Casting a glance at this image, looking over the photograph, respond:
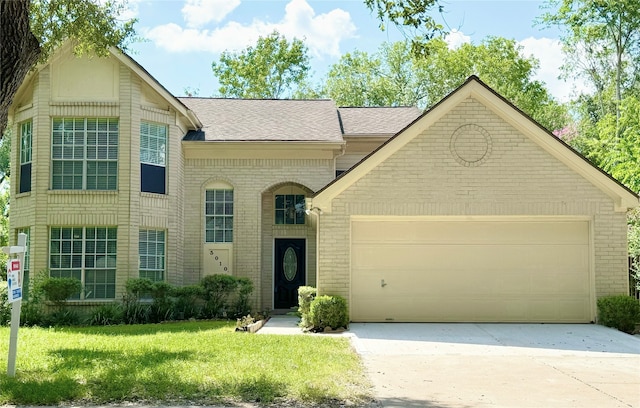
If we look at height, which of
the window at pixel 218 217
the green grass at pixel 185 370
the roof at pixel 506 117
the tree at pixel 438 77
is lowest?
the green grass at pixel 185 370

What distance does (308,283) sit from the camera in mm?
21953

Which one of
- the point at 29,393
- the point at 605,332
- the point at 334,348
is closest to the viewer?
the point at 29,393

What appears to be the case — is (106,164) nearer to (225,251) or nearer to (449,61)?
(225,251)

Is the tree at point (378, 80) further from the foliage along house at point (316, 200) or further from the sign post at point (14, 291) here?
the sign post at point (14, 291)

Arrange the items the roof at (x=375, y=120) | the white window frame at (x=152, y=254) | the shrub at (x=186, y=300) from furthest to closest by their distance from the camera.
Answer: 1. the roof at (x=375, y=120)
2. the white window frame at (x=152, y=254)
3. the shrub at (x=186, y=300)

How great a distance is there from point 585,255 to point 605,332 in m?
2.19

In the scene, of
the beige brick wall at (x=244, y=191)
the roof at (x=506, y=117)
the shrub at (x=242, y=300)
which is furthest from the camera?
the beige brick wall at (x=244, y=191)

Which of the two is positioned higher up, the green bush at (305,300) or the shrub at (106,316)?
the green bush at (305,300)

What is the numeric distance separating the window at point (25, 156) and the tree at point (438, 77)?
2675 cm

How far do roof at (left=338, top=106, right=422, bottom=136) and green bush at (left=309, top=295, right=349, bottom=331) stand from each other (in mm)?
8893

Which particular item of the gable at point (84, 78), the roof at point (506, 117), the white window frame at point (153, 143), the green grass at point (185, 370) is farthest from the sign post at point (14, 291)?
the gable at point (84, 78)

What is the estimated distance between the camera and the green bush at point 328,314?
15266 mm

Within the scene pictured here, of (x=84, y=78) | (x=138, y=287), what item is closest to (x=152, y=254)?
(x=138, y=287)

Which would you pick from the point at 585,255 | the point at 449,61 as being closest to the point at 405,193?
the point at 585,255
